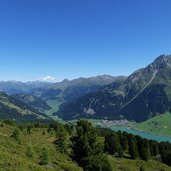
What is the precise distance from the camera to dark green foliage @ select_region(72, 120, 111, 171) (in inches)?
2311

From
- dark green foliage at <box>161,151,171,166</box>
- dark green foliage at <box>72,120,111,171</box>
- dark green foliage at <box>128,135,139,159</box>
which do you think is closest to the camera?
dark green foliage at <box>72,120,111,171</box>

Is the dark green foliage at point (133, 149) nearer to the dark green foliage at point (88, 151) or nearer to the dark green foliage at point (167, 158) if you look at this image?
the dark green foliage at point (167, 158)

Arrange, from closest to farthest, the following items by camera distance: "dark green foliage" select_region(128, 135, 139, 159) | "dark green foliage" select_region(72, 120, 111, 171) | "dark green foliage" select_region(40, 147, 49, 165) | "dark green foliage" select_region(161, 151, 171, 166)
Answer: "dark green foliage" select_region(40, 147, 49, 165) → "dark green foliage" select_region(72, 120, 111, 171) → "dark green foliage" select_region(128, 135, 139, 159) → "dark green foliage" select_region(161, 151, 171, 166)

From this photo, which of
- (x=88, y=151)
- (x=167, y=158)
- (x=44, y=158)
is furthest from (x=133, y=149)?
(x=44, y=158)

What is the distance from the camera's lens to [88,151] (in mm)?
60094

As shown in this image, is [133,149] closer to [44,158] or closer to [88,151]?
[88,151]

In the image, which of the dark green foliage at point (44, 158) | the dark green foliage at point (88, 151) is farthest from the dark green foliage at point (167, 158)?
the dark green foliage at point (44, 158)

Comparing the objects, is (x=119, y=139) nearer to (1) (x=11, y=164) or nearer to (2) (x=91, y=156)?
(2) (x=91, y=156)

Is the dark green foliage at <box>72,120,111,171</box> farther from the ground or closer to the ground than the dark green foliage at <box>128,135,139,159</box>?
farther from the ground

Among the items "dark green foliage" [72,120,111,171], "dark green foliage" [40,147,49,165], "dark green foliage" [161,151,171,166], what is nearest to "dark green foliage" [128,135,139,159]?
"dark green foliage" [161,151,171,166]

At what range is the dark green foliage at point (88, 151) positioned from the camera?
58688 mm

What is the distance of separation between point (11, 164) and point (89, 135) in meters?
32.3

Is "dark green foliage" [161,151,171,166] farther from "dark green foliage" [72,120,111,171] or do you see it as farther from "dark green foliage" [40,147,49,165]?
"dark green foliage" [40,147,49,165]

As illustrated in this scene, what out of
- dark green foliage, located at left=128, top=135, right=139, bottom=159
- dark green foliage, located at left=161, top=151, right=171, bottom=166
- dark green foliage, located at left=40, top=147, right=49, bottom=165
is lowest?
dark green foliage, located at left=161, top=151, right=171, bottom=166
